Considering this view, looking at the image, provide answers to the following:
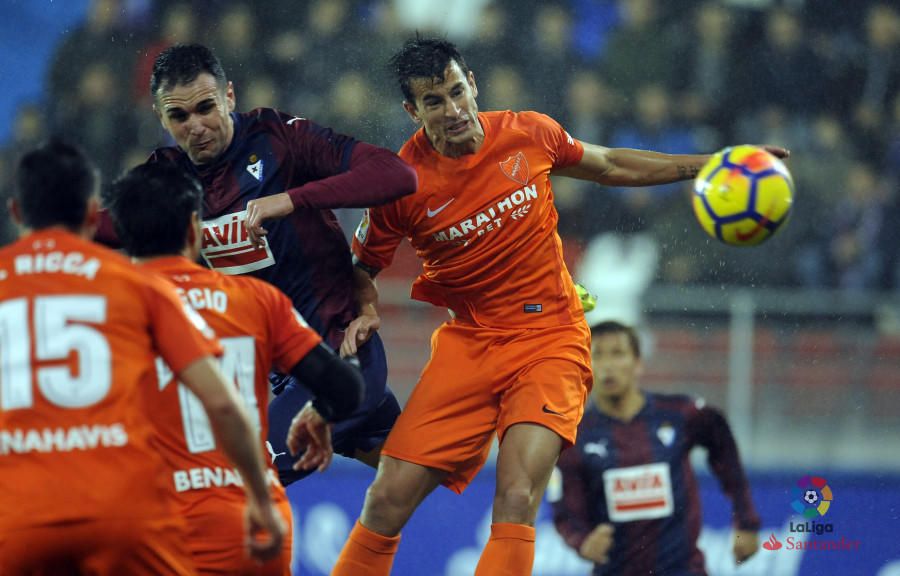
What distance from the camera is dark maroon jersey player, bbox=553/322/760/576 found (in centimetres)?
570

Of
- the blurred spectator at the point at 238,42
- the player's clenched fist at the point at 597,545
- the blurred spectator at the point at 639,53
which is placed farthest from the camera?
the blurred spectator at the point at 639,53

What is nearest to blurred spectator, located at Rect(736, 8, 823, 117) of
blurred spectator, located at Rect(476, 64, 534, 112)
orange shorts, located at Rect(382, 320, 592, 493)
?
blurred spectator, located at Rect(476, 64, 534, 112)

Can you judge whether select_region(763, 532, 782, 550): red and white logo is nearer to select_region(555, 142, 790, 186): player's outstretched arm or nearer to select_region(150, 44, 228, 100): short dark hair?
select_region(555, 142, 790, 186): player's outstretched arm

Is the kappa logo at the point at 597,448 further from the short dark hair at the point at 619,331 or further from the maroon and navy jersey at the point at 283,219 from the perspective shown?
the maroon and navy jersey at the point at 283,219

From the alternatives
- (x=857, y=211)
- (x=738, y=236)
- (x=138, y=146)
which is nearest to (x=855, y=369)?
(x=857, y=211)

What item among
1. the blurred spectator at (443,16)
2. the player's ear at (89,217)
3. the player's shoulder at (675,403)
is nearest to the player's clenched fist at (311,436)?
the player's ear at (89,217)

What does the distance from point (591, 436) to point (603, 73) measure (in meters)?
2.17

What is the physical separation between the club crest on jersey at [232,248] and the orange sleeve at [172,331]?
1.36 metres

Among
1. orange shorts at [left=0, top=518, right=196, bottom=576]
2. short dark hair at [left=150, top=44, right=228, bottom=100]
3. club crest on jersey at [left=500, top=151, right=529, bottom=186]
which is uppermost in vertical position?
short dark hair at [left=150, top=44, right=228, bottom=100]

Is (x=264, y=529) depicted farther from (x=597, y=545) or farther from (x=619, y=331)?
(x=619, y=331)

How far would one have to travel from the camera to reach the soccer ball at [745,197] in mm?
4148

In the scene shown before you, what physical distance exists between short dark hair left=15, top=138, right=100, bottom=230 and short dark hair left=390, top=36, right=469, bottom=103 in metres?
1.65

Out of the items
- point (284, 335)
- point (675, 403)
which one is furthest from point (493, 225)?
point (675, 403)

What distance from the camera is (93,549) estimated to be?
283 centimetres
